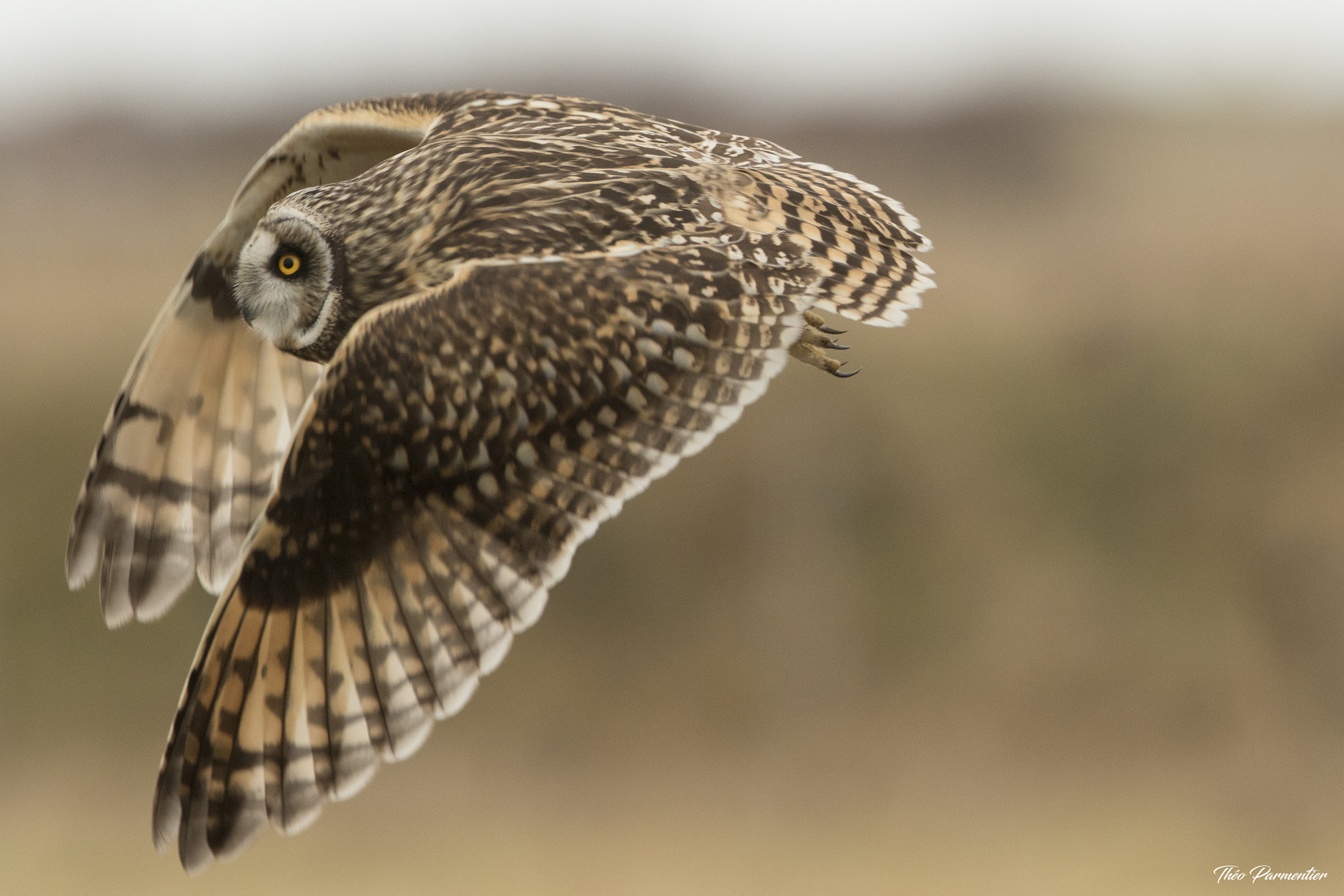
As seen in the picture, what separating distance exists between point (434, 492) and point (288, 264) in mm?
532

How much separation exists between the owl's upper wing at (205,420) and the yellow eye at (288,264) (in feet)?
1.87

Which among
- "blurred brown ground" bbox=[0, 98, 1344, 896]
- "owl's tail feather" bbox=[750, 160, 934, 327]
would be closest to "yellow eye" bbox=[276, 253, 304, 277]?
"owl's tail feather" bbox=[750, 160, 934, 327]

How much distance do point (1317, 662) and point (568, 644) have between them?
5.01 meters

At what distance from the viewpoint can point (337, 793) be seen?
2.25 meters

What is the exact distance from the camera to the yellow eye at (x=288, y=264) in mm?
2496

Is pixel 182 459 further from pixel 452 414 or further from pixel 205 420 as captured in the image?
pixel 452 414

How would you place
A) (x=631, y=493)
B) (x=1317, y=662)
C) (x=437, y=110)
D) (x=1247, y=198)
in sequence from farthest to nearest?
(x=1247, y=198) → (x=1317, y=662) → (x=437, y=110) → (x=631, y=493)

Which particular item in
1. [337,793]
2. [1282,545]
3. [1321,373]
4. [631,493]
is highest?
[631,493]

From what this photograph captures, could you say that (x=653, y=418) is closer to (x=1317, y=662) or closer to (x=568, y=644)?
(x=568, y=644)

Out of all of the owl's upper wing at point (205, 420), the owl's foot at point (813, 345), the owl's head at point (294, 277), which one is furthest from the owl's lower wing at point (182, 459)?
the owl's foot at point (813, 345)

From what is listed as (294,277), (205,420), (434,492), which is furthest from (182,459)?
(434,492)

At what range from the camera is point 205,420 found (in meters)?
3.07

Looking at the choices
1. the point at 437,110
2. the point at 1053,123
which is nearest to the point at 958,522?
the point at 1053,123

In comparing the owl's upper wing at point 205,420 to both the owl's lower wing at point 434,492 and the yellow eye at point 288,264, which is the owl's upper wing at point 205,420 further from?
the owl's lower wing at point 434,492
